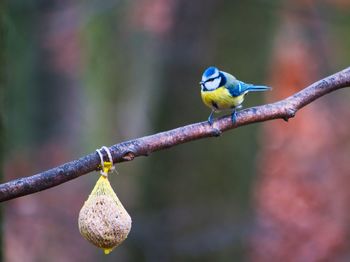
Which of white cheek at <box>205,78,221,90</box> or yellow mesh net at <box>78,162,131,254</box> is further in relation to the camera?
white cheek at <box>205,78,221,90</box>

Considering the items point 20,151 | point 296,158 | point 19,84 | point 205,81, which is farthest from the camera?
point 19,84

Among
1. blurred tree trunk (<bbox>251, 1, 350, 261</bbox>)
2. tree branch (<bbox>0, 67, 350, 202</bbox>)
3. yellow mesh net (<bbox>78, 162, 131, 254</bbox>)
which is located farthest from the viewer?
blurred tree trunk (<bbox>251, 1, 350, 261</bbox>)

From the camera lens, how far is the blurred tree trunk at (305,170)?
26.1 feet

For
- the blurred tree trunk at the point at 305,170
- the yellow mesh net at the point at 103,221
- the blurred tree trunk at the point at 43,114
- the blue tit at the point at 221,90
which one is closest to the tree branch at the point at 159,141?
the yellow mesh net at the point at 103,221

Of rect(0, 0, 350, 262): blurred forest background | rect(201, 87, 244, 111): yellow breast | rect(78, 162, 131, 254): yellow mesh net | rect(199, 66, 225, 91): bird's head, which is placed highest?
rect(0, 0, 350, 262): blurred forest background

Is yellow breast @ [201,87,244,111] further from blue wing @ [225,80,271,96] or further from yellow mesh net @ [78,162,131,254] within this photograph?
yellow mesh net @ [78,162,131,254]

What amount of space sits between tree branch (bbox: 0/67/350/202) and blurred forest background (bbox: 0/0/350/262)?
1553 millimetres

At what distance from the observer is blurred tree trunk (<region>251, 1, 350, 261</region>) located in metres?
7.95

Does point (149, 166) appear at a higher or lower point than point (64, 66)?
lower

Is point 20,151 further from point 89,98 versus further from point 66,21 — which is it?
point 89,98

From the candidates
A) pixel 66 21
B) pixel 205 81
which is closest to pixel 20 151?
pixel 66 21

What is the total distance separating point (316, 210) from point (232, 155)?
2.69m

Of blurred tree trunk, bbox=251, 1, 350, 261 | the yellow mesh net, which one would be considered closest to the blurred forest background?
blurred tree trunk, bbox=251, 1, 350, 261

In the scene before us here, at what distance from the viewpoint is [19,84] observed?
37.6ft
